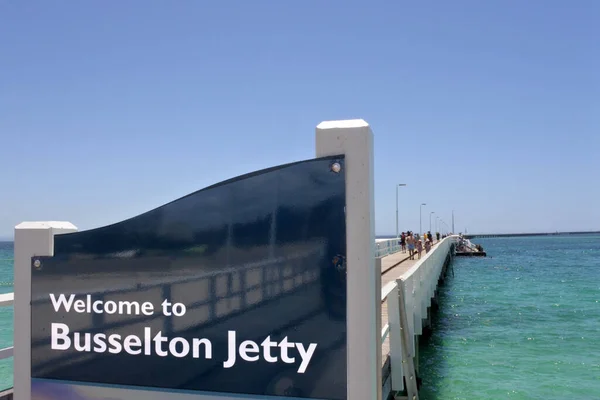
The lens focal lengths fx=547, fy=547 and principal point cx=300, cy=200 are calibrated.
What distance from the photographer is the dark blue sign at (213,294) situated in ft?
7.27

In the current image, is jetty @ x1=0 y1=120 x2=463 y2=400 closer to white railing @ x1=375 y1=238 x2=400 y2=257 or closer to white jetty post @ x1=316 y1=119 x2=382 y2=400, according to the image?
white jetty post @ x1=316 y1=119 x2=382 y2=400

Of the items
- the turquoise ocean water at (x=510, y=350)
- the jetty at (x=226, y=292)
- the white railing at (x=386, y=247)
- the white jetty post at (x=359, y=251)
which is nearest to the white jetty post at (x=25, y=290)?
the jetty at (x=226, y=292)

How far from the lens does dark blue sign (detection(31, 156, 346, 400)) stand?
87.2 inches

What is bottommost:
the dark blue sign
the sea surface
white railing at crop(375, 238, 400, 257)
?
the sea surface

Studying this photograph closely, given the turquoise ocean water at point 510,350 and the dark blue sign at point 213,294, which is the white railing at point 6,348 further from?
the turquoise ocean water at point 510,350

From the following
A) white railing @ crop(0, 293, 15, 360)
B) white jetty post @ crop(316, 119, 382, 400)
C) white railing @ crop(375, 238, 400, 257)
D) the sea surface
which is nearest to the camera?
white jetty post @ crop(316, 119, 382, 400)

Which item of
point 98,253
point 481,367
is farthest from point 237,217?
point 481,367

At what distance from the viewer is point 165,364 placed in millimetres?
2385

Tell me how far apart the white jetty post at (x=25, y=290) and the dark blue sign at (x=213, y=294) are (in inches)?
1.7

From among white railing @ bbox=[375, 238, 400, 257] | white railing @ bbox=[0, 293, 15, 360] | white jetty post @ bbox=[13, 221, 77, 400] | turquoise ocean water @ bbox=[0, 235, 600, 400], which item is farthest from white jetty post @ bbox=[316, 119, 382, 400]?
white railing @ bbox=[375, 238, 400, 257]

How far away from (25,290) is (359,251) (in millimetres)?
1626

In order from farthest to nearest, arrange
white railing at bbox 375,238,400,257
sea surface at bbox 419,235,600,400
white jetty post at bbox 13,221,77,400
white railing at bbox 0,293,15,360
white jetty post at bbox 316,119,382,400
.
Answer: white railing at bbox 375,238,400,257 < sea surface at bbox 419,235,600,400 < white railing at bbox 0,293,15,360 < white jetty post at bbox 13,221,77,400 < white jetty post at bbox 316,119,382,400

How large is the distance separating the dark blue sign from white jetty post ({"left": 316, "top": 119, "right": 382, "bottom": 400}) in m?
0.04

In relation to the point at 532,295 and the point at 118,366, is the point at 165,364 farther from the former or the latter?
the point at 532,295
